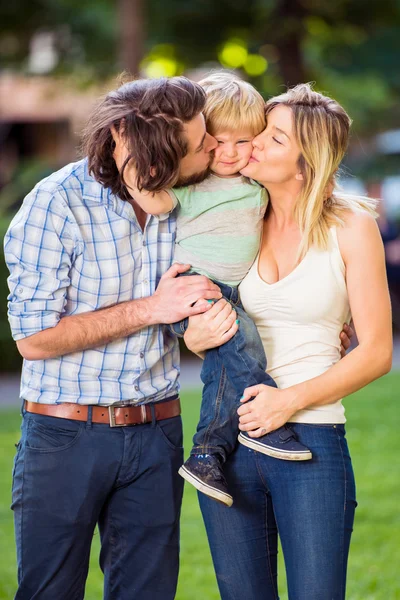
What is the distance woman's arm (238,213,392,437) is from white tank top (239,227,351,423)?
46 millimetres

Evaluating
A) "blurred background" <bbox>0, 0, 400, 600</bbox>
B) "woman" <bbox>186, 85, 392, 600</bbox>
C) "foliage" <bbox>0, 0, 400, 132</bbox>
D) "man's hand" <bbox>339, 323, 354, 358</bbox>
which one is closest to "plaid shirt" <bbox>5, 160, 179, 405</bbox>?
"woman" <bbox>186, 85, 392, 600</bbox>

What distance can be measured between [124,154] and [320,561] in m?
1.33

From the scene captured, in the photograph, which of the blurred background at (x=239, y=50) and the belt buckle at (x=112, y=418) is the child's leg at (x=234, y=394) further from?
the blurred background at (x=239, y=50)

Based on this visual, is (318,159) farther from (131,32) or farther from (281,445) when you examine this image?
(131,32)

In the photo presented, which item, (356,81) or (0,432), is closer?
(0,432)

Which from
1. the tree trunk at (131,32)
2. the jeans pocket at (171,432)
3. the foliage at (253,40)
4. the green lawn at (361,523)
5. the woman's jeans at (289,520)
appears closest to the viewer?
the woman's jeans at (289,520)

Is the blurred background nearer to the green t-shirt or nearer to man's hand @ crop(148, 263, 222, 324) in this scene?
the green t-shirt

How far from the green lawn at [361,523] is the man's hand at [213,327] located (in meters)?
2.12

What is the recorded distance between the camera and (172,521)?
288 cm

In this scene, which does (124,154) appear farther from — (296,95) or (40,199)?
(296,95)

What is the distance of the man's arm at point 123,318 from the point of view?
267cm

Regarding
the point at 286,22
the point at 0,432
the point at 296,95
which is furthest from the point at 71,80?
the point at 296,95

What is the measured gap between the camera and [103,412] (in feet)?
9.11

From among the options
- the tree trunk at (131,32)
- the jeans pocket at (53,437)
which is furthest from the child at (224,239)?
the tree trunk at (131,32)
